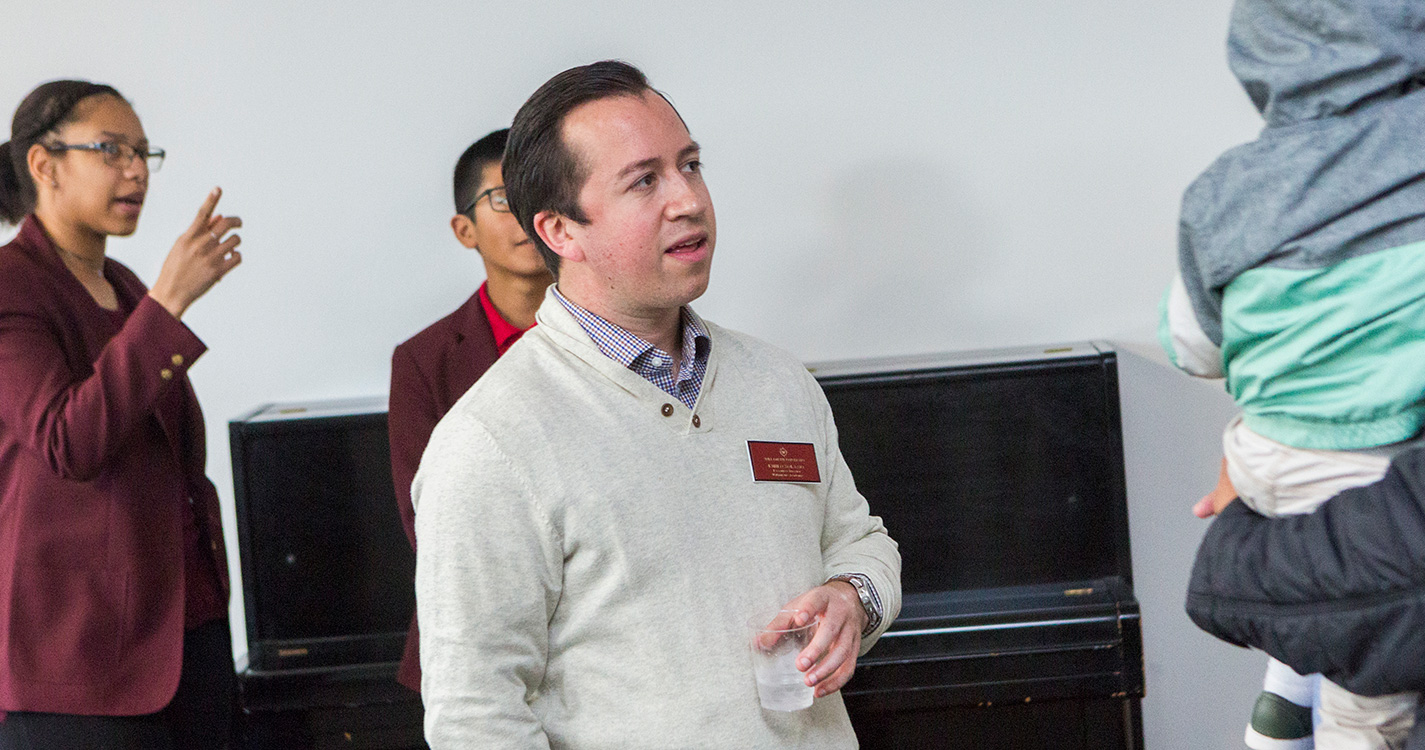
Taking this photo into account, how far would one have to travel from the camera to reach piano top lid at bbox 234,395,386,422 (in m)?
2.80

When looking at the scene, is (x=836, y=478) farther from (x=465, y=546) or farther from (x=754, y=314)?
(x=754, y=314)

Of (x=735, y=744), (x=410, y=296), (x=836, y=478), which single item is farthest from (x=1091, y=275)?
(x=735, y=744)

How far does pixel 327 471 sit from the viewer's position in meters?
2.79

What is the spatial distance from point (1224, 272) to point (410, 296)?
2342mm

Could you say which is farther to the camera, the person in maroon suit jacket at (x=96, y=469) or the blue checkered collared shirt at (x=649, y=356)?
the person in maroon suit jacket at (x=96, y=469)

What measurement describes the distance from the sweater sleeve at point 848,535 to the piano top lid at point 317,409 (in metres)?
1.45

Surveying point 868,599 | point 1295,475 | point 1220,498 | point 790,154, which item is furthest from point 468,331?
point 1295,475

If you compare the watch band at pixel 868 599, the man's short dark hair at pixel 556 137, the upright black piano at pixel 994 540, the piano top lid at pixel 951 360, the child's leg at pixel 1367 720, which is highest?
the man's short dark hair at pixel 556 137

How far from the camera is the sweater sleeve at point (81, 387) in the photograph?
2027 millimetres

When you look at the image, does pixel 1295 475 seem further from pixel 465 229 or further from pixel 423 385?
pixel 465 229

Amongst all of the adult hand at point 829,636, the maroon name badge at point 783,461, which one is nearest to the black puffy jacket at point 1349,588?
the adult hand at point 829,636

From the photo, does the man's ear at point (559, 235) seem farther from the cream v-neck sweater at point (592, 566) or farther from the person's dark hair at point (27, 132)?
the person's dark hair at point (27, 132)

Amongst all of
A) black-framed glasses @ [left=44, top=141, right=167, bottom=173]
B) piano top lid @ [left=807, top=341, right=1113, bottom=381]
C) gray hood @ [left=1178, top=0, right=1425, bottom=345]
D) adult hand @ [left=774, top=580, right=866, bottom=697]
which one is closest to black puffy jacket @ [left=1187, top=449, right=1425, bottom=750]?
gray hood @ [left=1178, top=0, right=1425, bottom=345]

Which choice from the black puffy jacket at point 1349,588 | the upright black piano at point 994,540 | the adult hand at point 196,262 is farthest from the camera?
the upright black piano at point 994,540
